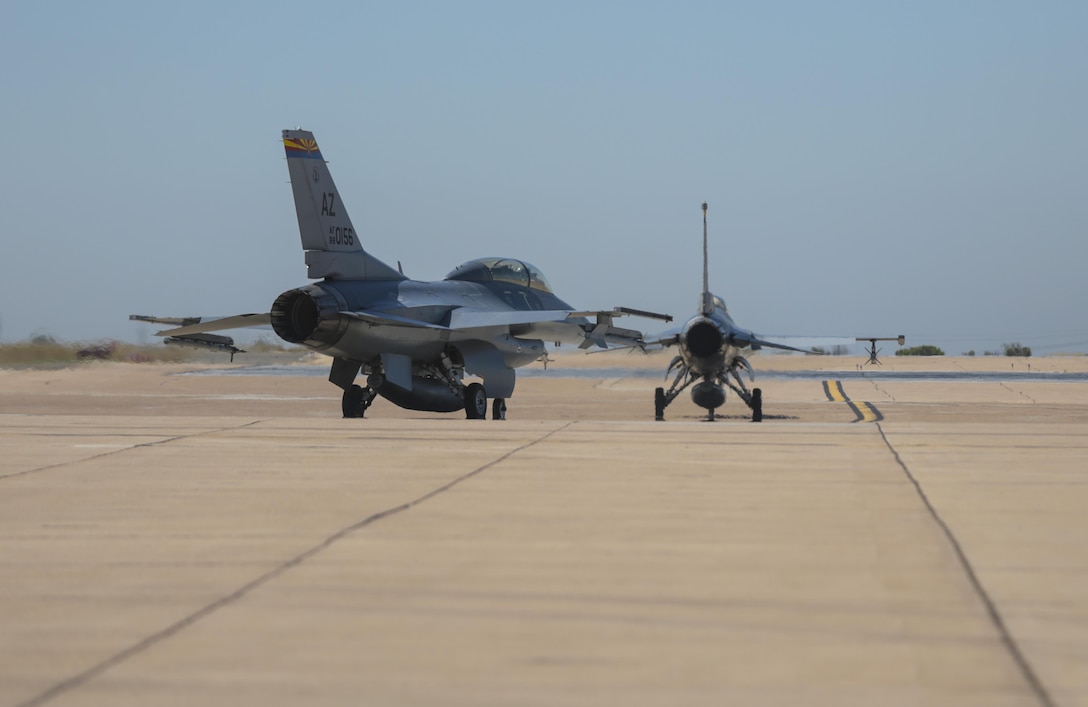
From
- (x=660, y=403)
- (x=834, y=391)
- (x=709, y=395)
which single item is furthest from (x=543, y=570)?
(x=834, y=391)

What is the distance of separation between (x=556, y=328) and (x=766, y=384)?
55.3 feet

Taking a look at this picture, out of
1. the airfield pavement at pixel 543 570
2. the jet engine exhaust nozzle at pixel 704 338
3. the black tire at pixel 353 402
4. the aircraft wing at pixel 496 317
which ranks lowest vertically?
the black tire at pixel 353 402

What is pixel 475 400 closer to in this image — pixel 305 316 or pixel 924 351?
pixel 305 316

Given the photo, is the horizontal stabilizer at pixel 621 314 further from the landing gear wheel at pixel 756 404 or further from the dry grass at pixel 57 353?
the dry grass at pixel 57 353

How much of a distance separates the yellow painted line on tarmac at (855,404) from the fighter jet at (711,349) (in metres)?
2.03

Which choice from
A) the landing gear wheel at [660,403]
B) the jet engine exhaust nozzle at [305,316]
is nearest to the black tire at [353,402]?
the jet engine exhaust nozzle at [305,316]

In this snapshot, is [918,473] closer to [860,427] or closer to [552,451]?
[552,451]

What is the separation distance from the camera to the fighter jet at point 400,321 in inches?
804


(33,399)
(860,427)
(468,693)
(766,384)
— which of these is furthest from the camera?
(766,384)

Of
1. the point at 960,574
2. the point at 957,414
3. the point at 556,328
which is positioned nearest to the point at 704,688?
the point at 960,574

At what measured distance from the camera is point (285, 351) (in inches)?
1849

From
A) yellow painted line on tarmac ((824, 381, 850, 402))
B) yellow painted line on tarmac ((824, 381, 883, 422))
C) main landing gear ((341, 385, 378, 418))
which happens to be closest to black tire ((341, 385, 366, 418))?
main landing gear ((341, 385, 378, 418))

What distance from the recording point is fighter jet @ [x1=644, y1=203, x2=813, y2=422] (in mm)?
24625

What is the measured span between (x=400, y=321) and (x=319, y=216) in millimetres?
2188
